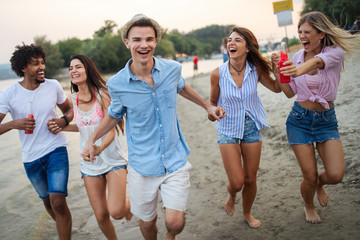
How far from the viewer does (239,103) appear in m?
3.68

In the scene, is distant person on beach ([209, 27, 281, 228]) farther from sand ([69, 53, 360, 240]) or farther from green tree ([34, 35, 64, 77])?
green tree ([34, 35, 64, 77])

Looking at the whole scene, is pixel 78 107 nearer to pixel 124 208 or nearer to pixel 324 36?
pixel 124 208

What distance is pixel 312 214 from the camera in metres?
3.75

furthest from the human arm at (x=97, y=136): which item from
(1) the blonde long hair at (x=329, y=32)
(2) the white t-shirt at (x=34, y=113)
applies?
(1) the blonde long hair at (x=329, y=32)

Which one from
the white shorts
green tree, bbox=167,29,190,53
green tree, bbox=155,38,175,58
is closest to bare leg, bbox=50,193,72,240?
the white shorts

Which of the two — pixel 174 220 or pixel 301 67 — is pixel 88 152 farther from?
pixel 301 67

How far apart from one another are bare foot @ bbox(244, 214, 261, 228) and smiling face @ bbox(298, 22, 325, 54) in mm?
2164

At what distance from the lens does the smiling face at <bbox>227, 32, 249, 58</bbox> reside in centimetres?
371

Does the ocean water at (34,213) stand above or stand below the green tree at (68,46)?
below

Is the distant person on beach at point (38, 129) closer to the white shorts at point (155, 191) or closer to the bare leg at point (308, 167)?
the white shorts at point (155, 191)

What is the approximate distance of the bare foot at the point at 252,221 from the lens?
3.88 m

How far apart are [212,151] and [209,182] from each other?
76.2 inches

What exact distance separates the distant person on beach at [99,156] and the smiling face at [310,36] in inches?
93.3

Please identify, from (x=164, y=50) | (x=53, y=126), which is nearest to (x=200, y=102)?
(x=53, y=126)
